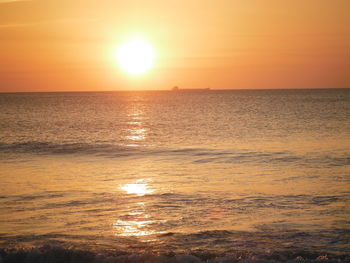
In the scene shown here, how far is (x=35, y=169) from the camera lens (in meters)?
23.4

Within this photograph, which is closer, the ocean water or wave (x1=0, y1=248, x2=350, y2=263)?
wave (x1=0, y1=248, x2=350, y2=263)

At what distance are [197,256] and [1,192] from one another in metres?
10.1

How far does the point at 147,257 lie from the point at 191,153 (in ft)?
63.3

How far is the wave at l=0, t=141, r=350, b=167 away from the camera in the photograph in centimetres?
2475

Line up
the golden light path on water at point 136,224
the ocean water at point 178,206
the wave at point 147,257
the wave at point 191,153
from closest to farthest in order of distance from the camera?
the wave at point 147,257 → the ocean water at point 178,206 → the golden light path on water at point 136,224 → the wave at point 191,153

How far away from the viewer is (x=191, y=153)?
29.3m

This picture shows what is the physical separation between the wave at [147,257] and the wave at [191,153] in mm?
13576

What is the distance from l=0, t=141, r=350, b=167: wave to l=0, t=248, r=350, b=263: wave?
44.5 ft

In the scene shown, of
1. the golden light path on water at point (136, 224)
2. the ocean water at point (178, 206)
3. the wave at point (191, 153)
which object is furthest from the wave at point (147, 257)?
the wave at point (191, 153)

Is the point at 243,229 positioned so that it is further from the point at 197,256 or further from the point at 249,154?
the point at 249,154

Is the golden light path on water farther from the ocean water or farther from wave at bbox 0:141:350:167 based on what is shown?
wave at bbox 0:141:350:167

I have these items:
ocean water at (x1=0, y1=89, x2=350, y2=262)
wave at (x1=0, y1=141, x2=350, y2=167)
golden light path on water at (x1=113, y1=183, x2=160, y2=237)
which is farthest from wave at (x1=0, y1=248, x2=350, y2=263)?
wave at (x1=0, y1=141, x2=350, y2=167)

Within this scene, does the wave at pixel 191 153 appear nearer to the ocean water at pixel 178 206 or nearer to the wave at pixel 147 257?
the ocean water at pixel 178 206

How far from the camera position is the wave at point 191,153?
2475 cm
